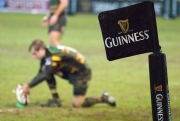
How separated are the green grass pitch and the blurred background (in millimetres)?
4336

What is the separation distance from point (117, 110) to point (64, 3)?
18.4 ft

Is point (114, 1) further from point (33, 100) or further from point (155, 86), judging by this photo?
point (155, 86)

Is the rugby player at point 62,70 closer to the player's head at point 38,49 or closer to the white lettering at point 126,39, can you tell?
the player's head at point 38,49

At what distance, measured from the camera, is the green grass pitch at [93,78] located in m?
10.1

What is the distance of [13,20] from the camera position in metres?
31.0

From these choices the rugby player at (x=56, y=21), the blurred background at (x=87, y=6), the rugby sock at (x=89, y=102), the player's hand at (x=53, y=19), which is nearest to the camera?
the rugby sock at (x=89, y=102)

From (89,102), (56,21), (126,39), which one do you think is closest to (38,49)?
(89,102)

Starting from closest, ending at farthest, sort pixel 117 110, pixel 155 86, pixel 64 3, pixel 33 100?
1. pixel 155 86
2. pixel 117 110
3. pixel 33 100
4. pixel 64 3

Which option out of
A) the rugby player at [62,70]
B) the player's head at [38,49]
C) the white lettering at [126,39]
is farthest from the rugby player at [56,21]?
the white lettering at [126,39]

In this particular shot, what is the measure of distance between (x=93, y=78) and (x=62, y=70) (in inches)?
156

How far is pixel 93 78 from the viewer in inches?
591

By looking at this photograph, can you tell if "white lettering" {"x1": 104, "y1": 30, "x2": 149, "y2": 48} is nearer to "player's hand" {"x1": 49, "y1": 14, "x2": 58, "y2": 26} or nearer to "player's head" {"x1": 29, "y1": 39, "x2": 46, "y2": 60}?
"player's head" {"x1": 29, "y1": 39, "x2": 46, "y2": 60}

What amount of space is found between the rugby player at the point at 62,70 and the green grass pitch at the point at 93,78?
172mm

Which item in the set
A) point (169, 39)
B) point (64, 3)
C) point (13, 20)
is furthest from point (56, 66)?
point (13, 20)
